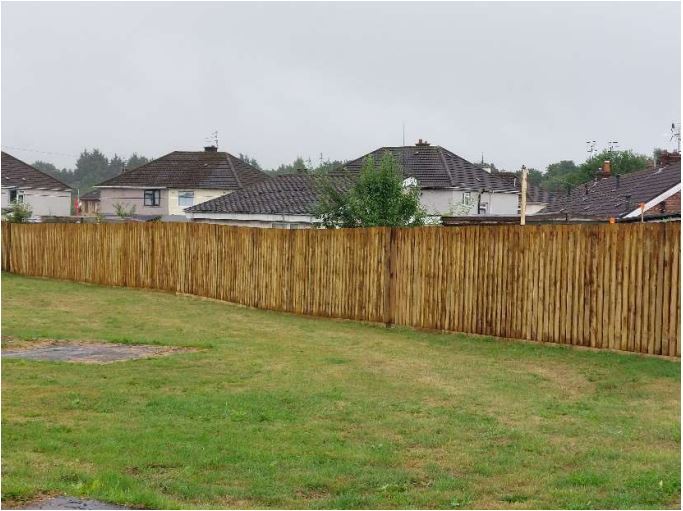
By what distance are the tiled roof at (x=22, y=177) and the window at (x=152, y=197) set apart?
8544mm

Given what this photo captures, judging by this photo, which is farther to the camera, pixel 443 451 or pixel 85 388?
pixel 85 388

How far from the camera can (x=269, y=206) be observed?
4097 centimetres

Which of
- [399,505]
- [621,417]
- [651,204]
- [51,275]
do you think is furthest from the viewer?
[51,275]

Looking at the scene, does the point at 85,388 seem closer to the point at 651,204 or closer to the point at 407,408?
the point at 407,408


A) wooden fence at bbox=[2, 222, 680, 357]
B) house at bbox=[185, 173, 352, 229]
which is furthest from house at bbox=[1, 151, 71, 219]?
wooden fence at bbox=[2, 222, 680, 357]

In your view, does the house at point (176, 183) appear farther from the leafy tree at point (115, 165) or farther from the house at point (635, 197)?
the leafy tree at point (115, 165)

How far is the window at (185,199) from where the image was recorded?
58812 mm

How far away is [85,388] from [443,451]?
15.3ft

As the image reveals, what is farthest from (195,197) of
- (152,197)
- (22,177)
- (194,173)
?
(22,177)

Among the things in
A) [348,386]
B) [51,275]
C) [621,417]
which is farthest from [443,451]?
[51,275]

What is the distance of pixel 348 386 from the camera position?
37.8 ft

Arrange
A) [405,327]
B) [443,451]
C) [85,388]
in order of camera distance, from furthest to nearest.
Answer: [405,327]
[85,388]
[443,451]

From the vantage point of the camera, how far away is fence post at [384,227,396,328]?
19047mm

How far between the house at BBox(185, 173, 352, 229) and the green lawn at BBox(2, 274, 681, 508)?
2365 centimetres
